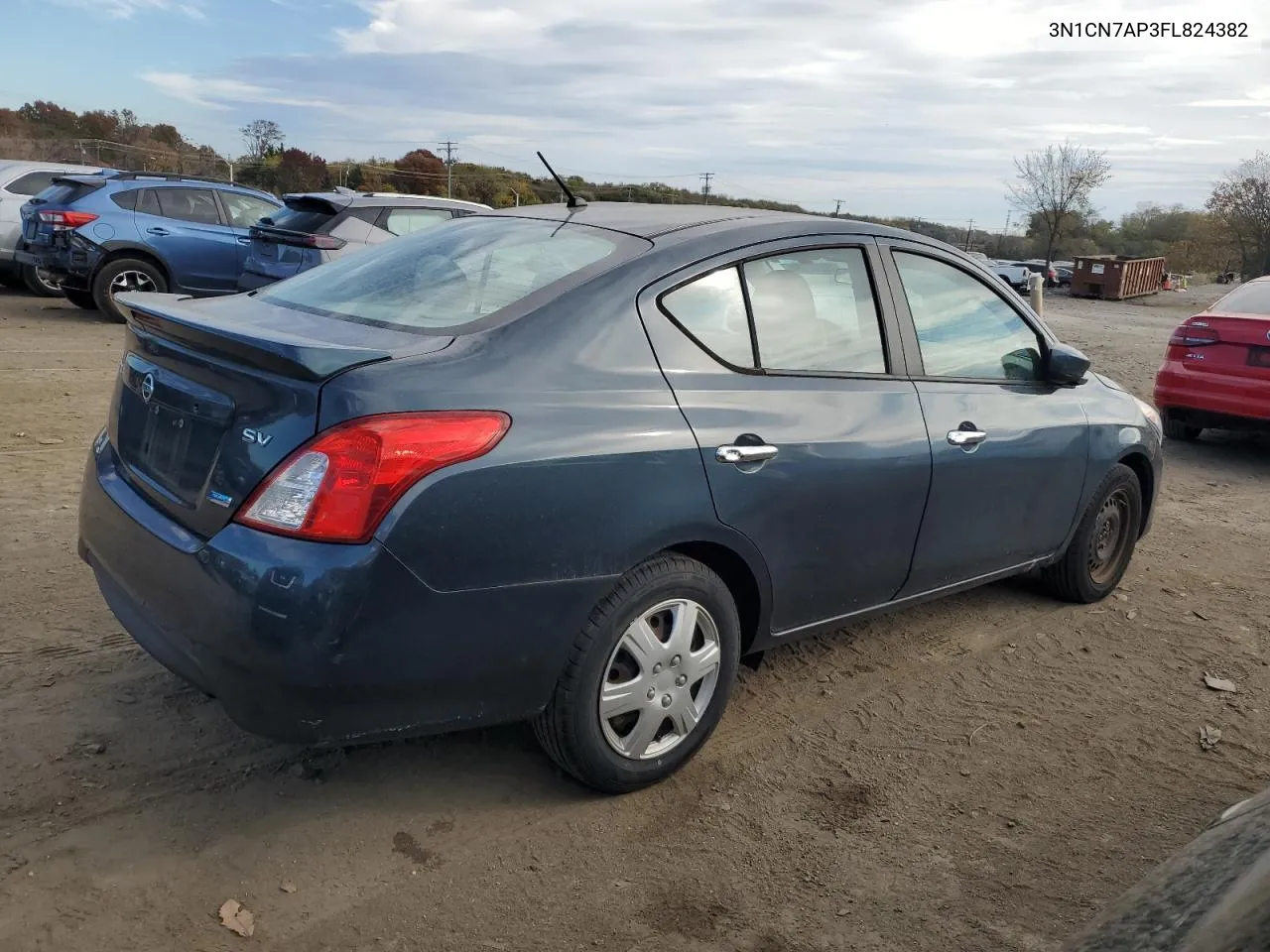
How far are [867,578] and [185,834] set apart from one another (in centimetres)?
222

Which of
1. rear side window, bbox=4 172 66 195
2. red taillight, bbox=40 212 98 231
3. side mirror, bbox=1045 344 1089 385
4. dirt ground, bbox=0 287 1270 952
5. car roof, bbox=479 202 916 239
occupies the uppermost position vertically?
rear side window, bbox=4 172 66 195

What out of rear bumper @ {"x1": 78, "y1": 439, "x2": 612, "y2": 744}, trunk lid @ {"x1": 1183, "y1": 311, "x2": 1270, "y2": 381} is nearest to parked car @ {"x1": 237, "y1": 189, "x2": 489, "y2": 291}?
trunk lid @ {"x1": 1183, "y1": 311, "x2": 1270, "y2": 381}

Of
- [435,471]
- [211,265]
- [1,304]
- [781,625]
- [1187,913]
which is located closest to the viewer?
[1187,913]

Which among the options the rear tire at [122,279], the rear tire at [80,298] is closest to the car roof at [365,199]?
the rear tire at [122,279]

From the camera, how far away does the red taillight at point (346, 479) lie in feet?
8.00

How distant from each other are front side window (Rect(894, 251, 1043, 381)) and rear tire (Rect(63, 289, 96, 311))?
1048 centimetres

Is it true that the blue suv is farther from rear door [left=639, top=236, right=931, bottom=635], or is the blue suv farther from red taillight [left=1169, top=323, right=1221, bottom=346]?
rear door [left=639, top=236, right=931, bottom=635]

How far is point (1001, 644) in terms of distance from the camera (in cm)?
441

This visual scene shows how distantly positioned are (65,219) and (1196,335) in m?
11.1

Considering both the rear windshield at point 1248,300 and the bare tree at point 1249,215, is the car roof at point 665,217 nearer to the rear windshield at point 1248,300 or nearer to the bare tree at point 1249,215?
the rear windshield at point 1248,300

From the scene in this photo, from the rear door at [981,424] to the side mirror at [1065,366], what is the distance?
4 centimetres

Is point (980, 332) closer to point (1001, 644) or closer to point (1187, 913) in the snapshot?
point (1001, 644)

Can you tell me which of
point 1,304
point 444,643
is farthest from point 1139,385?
point 1,304

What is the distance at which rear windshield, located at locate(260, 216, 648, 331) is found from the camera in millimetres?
3043
